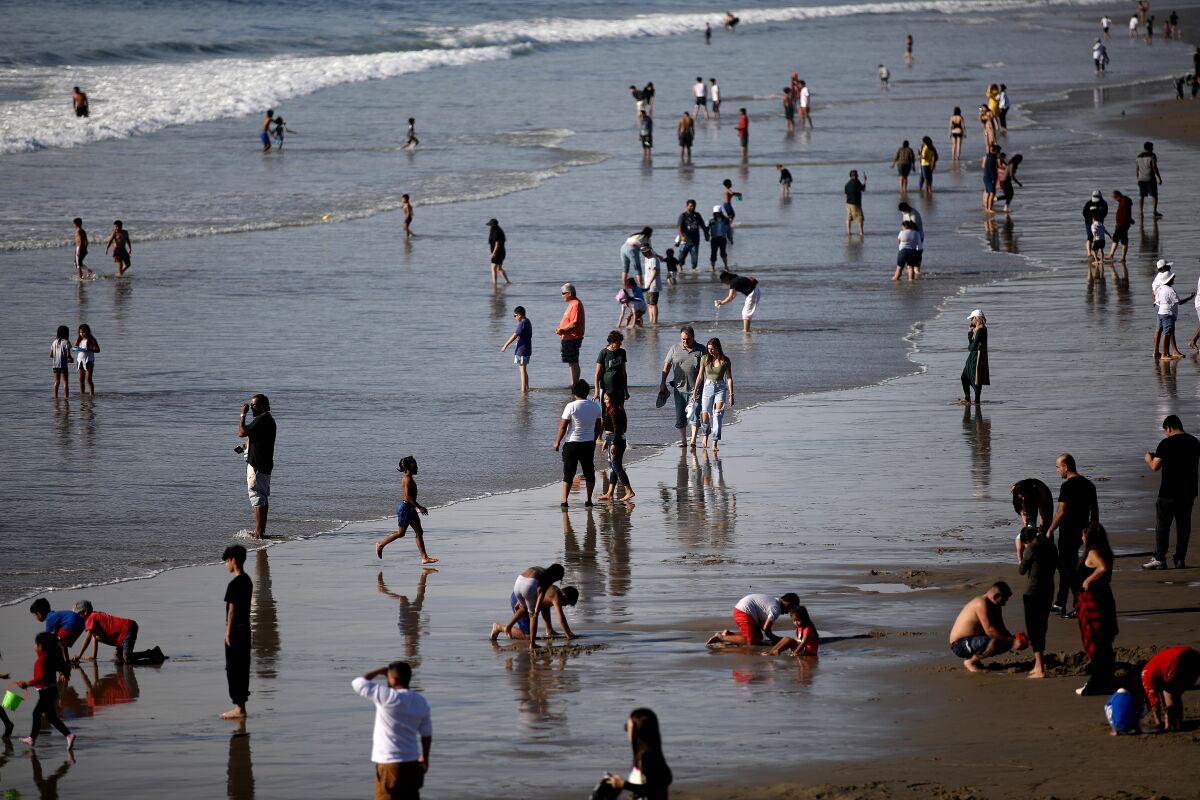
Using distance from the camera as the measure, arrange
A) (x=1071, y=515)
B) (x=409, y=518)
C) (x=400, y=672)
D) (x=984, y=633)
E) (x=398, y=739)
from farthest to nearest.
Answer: (x=409, y=518), (x=1071, y=515), (x=984, y=633), (x=400, y=672), (x=398, y=739)

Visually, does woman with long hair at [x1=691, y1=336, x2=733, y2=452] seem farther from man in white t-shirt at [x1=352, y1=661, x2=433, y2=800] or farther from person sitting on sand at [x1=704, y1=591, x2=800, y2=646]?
man in white t-shirt at [x1=352, y1=661, x2=433, y2=800]

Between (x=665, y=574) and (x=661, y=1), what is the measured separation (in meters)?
115

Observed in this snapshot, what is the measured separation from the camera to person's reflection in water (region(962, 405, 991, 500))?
53.4 feet

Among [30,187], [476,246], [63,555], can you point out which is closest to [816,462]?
[63,555]

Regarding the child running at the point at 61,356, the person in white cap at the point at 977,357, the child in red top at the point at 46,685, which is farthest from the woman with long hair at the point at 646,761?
the child running at the point at 61,356

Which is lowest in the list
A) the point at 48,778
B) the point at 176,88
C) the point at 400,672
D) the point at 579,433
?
the point at 48,778

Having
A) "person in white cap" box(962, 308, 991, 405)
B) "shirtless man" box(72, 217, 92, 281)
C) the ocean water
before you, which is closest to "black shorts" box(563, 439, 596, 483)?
the ocean water

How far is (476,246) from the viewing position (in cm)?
3522

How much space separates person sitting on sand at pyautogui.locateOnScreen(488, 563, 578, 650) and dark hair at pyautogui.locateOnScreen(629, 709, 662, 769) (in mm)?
3967

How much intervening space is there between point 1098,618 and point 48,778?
6506 millimetres

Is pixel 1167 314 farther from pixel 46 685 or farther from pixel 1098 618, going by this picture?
pixel 46 685

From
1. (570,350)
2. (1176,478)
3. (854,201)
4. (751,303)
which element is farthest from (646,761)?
(854,201)

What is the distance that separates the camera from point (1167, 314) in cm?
2184

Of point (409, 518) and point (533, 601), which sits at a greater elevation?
point (409, 518)
